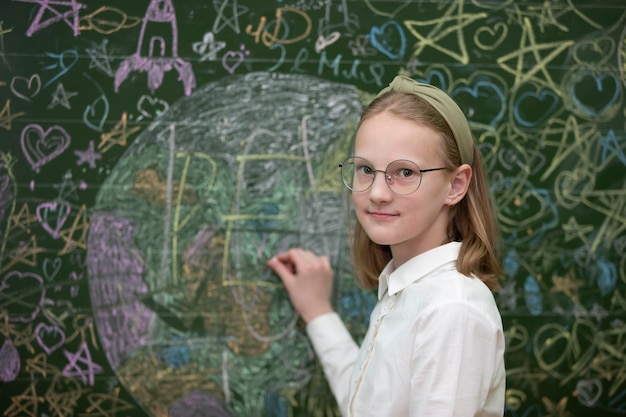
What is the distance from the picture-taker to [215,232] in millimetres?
2104

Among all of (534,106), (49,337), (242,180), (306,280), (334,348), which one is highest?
(534,106)

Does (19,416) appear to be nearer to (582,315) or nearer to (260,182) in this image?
(260,182)

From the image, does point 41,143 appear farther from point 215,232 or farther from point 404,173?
point 404,173

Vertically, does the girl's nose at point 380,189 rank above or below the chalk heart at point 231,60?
below

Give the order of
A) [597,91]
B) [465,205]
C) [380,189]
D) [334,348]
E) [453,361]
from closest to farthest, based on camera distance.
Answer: [453,361]
[380,189]
[465,205]
[334,348]
[597,91]

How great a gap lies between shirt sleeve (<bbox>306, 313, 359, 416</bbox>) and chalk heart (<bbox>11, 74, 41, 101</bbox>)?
1029 millimetres

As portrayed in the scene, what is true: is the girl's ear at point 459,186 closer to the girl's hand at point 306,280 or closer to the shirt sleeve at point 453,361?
the shirt sleeve at point 453,361

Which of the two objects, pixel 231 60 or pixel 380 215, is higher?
pixel 231 60

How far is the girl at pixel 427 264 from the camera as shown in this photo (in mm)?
1330

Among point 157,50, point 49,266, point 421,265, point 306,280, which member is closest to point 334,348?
point 306,280

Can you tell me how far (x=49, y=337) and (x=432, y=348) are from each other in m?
1.23

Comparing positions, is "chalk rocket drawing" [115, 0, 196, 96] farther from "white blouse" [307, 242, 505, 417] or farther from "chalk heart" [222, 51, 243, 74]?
"white blouse" [307, 242, 505, 417]

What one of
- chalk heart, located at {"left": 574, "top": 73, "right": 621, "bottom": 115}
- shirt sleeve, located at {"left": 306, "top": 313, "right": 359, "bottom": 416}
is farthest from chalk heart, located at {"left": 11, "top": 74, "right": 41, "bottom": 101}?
chalk heart, located at {"left": 574, "top": 73, "right": 621, "bottom": 115}

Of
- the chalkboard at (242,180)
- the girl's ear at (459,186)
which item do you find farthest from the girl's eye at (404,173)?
the chalkboard at (242,180)
